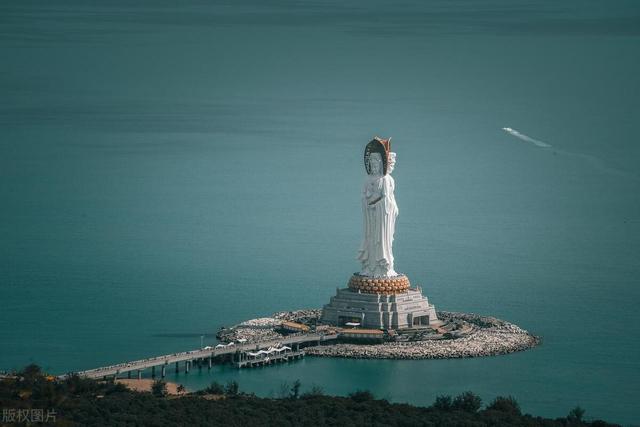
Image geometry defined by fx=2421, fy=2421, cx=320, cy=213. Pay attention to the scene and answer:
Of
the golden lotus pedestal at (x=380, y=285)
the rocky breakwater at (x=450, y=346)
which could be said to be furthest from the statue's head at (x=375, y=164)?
the rocky breakwater at (x=450, y=346)

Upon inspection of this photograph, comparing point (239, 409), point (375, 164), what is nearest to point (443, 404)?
point (239, 409)

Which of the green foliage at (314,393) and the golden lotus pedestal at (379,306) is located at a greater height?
the golden lotus pedestal at (379,306)

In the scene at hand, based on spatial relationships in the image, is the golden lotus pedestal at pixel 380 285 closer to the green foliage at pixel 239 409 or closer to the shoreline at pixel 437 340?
the shoreline at pixel 437 340

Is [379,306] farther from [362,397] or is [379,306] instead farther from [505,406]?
[505,406]

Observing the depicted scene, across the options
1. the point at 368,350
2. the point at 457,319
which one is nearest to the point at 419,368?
the point at 368,350

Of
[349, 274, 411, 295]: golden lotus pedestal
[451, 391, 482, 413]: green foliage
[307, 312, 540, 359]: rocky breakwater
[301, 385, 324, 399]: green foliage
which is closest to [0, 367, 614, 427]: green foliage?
[451, 391, 482, 413]: green foliage

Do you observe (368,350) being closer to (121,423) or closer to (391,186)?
(391,186)
